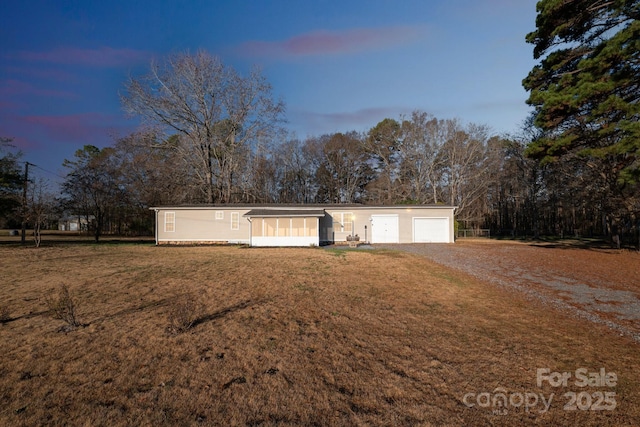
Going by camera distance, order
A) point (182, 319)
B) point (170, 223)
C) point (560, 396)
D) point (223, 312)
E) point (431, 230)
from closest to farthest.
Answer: point (560, 396), point (182, 319), point (223, 312), point (170, 223), point (431, 230)

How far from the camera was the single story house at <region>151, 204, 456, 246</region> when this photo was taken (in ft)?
66.5

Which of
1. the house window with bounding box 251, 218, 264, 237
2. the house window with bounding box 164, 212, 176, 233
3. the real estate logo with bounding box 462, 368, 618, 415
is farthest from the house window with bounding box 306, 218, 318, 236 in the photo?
the real estate logo with bounding box 462, 368, 618, 415

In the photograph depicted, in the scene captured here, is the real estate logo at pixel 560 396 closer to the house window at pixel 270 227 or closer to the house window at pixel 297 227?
the house window at pixel 297 227

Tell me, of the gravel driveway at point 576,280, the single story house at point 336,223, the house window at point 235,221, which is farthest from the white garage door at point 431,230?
the house window at point 235,221

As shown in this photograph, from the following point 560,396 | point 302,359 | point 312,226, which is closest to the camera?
point 560,396

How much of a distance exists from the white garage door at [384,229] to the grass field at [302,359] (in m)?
12.8

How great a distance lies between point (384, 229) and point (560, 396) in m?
17.5

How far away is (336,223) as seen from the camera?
20.5 meters

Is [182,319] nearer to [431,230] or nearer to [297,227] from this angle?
[297,227]

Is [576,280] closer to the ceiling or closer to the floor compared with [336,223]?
closer to the floor

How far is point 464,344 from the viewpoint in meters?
4.34

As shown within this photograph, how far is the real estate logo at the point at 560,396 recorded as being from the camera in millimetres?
2881

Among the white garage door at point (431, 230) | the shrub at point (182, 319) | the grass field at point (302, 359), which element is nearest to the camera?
the grass field at point (302, 359)

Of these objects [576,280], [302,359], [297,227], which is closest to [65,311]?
[302,359]
